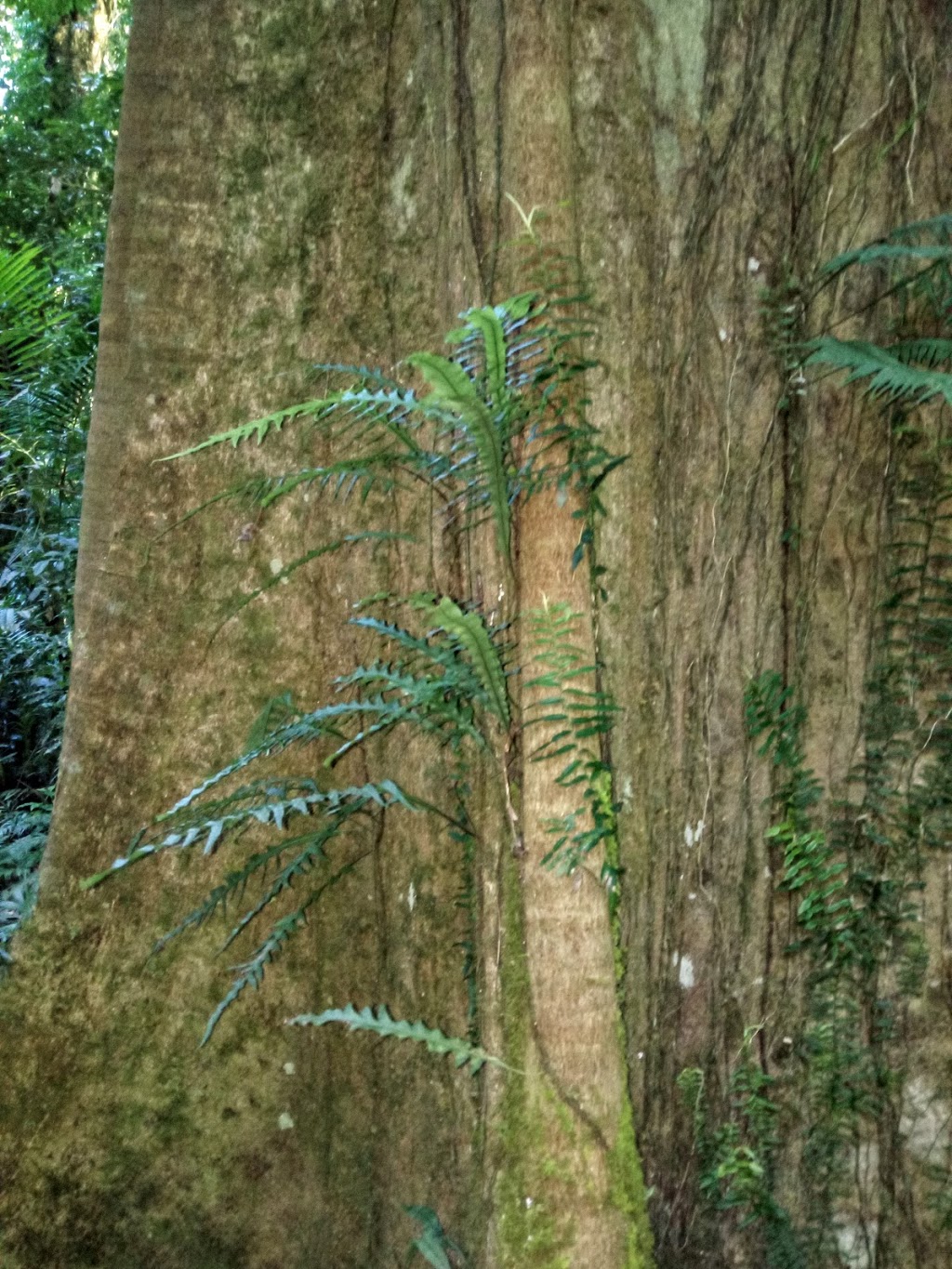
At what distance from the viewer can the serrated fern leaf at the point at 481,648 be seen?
1607mm

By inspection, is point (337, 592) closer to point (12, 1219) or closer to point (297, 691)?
point (297, 691)

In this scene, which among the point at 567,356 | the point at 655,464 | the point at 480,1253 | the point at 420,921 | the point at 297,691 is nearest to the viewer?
the point at 567,356

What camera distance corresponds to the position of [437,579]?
2279 mm

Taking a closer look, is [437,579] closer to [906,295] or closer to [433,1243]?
[906,295]

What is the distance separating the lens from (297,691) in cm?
244

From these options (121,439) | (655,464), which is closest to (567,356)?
(655,464)

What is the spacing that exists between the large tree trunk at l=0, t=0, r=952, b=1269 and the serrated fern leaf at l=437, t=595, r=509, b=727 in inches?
4.9

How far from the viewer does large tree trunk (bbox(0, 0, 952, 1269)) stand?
1881 mm

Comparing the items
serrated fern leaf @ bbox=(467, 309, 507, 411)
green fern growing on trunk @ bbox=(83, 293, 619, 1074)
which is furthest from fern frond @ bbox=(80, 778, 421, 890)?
serrated fern leaf @ bbox=(467, 309, 507, 411)

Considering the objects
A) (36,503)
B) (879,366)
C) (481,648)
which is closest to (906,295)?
(879,366)

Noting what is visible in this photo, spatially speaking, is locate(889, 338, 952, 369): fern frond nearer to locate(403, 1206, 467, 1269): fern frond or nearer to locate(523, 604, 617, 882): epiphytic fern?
locate(523, 604, 617, 882): epiphytic fern

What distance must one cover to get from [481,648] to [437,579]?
0.65 m

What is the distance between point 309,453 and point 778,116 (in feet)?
3.67

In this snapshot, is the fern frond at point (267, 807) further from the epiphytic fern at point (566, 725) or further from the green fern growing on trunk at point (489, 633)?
the epiphytic fern at point (566, 725)
